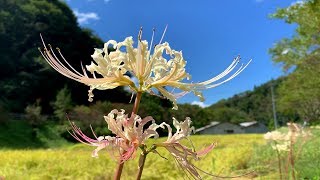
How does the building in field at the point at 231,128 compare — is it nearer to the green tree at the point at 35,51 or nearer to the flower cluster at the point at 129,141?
the green tree at the point at 35,51

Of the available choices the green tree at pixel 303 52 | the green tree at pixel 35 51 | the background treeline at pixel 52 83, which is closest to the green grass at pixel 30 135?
the background treeline at pixel 52 83

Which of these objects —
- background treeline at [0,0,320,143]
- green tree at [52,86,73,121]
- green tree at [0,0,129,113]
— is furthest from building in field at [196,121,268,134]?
green tree at [52,86,73,121]

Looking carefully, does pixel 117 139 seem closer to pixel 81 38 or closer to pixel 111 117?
pixel 111 117

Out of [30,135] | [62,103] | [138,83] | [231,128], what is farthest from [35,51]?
[138,83]

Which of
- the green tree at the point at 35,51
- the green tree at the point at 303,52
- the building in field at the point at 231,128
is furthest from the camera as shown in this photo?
the building in field at the point at 231,128

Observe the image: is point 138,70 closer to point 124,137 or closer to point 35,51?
point 124,137

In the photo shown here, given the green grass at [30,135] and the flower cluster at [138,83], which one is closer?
the flower cluster at [138,83]

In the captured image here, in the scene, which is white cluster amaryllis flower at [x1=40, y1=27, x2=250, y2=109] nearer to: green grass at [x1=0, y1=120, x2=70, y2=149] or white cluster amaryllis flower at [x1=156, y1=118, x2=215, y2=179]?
white cluster amaryllis flower at [x1=156, y1=118, x2=215, y2=179]

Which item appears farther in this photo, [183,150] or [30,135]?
[30,135]
